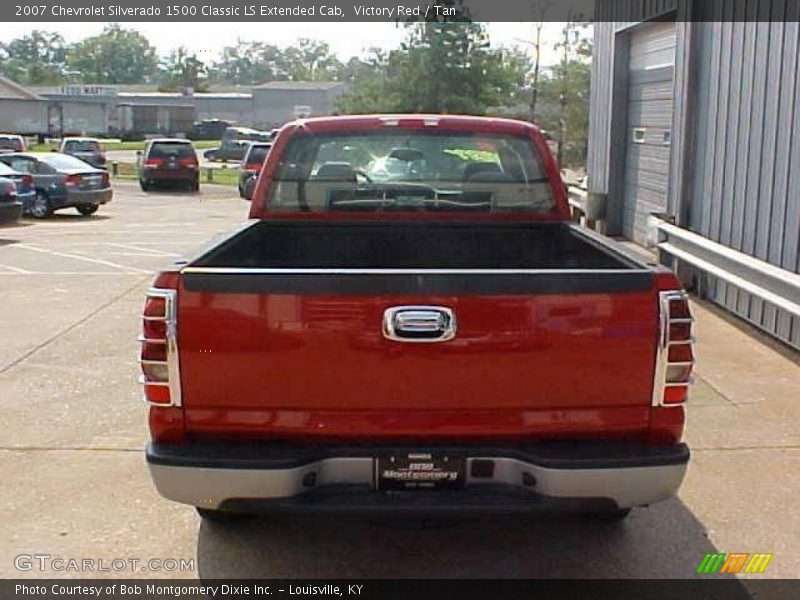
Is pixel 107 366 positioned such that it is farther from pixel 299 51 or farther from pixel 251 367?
pixel 299 51

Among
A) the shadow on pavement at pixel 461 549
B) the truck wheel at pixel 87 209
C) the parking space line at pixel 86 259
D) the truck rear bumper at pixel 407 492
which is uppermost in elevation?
the truck rear bumper at pixel 407 492

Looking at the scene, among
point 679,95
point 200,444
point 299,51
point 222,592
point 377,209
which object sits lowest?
point 222,592

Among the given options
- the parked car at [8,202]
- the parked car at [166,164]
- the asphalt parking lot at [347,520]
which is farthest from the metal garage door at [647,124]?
the parked car at [166,164]

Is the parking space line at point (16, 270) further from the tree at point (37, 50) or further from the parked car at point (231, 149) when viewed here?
the tree at point (37, 50)

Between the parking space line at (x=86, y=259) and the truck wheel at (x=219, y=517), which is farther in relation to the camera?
the parking space line at (x=86, y=259)

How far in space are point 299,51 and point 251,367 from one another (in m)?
175

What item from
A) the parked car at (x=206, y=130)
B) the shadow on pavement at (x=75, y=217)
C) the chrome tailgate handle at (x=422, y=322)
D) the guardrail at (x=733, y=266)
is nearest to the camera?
the chrome tailgate handle at (x=422, y=322)

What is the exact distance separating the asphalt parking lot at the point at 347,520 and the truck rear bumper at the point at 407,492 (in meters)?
0.21

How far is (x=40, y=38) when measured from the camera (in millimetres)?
161375

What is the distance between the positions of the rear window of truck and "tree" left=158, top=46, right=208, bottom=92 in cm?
11622

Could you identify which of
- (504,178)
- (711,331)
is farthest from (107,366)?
(711,331)

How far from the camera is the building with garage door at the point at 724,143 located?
7.48 metres

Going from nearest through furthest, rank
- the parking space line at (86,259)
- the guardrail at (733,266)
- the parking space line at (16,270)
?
1. the guardrail at (733,266)
2. the parking space line at (16,270)
3. the parking space line at (86,259)

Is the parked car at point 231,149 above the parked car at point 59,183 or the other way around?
above
